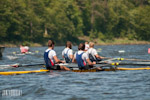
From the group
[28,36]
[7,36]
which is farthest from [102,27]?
[7,36]

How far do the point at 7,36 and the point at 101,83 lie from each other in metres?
73.2

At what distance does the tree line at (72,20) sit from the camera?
8962 cm

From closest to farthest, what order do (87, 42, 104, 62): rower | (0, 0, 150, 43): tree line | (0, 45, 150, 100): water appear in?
(0, 45, 150, 100): water → (87, 42, 104, 62): rower → (0, 0, 150, 43): tree line

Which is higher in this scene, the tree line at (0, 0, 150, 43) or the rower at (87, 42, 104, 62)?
the tree line at (0, 0, 150, 43)

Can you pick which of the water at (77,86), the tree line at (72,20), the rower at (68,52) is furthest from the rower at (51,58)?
the tree line at (72,20)

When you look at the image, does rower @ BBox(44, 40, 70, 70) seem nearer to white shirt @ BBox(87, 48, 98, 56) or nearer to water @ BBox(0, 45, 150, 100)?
water @ BBox(0, 45, 150, 100)

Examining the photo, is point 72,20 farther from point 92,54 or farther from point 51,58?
point 51,58

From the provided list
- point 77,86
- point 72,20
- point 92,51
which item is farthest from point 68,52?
point 72,20

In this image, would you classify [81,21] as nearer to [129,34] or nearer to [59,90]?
[129,34]

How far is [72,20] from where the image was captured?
374ft

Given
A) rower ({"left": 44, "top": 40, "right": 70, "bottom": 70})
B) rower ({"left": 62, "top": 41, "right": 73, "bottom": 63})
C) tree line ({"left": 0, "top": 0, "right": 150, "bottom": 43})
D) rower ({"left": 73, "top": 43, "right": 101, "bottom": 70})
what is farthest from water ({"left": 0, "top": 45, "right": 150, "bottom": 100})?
tree line ({"left": 0, "top": 0, "right": 150, "bottom": 43})

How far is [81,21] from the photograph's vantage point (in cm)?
11475

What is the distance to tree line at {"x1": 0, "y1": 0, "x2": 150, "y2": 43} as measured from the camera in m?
89.6

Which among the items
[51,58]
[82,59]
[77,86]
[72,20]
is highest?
[72,20]
